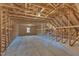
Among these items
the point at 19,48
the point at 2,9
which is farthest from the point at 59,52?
the point at 2,9

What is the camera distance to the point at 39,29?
335cm

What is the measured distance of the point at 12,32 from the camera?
132 inches

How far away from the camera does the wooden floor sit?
3.33 metres

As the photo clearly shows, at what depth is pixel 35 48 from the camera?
3355mm

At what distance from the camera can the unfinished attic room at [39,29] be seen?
332 centimetres

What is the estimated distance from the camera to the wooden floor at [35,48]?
3334 millimetres

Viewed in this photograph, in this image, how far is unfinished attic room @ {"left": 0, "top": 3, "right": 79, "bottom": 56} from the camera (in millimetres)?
3316

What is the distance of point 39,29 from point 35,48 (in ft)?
0.70

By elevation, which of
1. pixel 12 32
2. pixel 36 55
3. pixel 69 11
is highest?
Result: pixel 69 11

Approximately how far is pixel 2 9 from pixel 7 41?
0.36 m

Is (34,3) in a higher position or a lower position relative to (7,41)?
higher

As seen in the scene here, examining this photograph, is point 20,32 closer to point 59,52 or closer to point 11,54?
point 11,54

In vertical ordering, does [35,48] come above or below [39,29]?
below

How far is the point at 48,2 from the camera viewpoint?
3322mm
